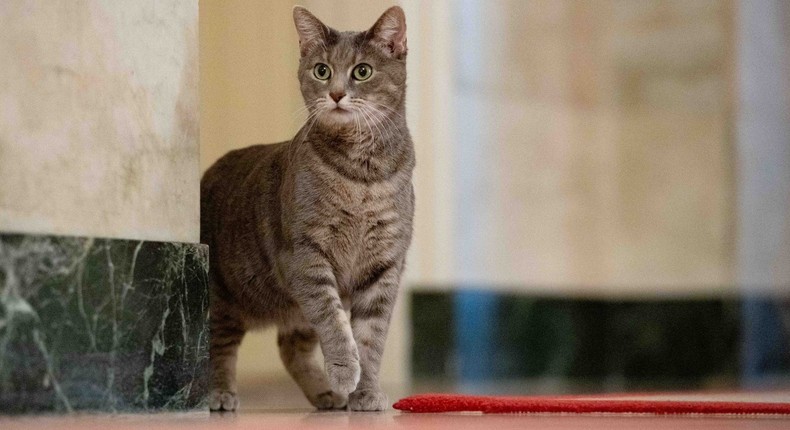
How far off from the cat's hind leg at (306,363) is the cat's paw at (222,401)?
188 mm

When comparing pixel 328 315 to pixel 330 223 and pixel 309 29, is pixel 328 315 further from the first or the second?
pixel 309 29

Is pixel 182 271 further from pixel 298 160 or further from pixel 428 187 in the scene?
pixel 428 187

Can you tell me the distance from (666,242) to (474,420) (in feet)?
9.99

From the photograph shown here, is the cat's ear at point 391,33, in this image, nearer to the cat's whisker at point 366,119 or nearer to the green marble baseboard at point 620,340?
the cat's whisker at point 366,119

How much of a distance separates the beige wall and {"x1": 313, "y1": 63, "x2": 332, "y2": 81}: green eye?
280mm

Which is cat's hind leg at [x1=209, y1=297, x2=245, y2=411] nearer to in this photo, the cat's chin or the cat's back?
the cat's back

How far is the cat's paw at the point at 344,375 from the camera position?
171 centimetres

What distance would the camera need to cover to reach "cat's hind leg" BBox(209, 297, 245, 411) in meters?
1.93

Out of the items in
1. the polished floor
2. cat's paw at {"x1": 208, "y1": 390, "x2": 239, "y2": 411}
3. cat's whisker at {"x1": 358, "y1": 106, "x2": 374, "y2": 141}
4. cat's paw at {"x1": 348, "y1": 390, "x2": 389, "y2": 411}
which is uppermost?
cat's whisker at {"x1": 358, "y1": 106, "x2": 374, "y2": 141}

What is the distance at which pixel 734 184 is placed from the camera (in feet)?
14.0

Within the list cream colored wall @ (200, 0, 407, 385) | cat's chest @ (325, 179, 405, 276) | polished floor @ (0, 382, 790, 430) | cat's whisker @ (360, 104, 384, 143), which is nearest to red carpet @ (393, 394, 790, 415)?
polished floor @ (0, 382, 790, 430)

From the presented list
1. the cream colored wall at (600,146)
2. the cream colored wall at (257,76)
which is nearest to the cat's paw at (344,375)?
the cream colored wall at (257,76)

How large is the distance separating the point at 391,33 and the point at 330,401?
2.36ft

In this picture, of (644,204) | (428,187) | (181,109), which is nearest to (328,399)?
(181,109)
